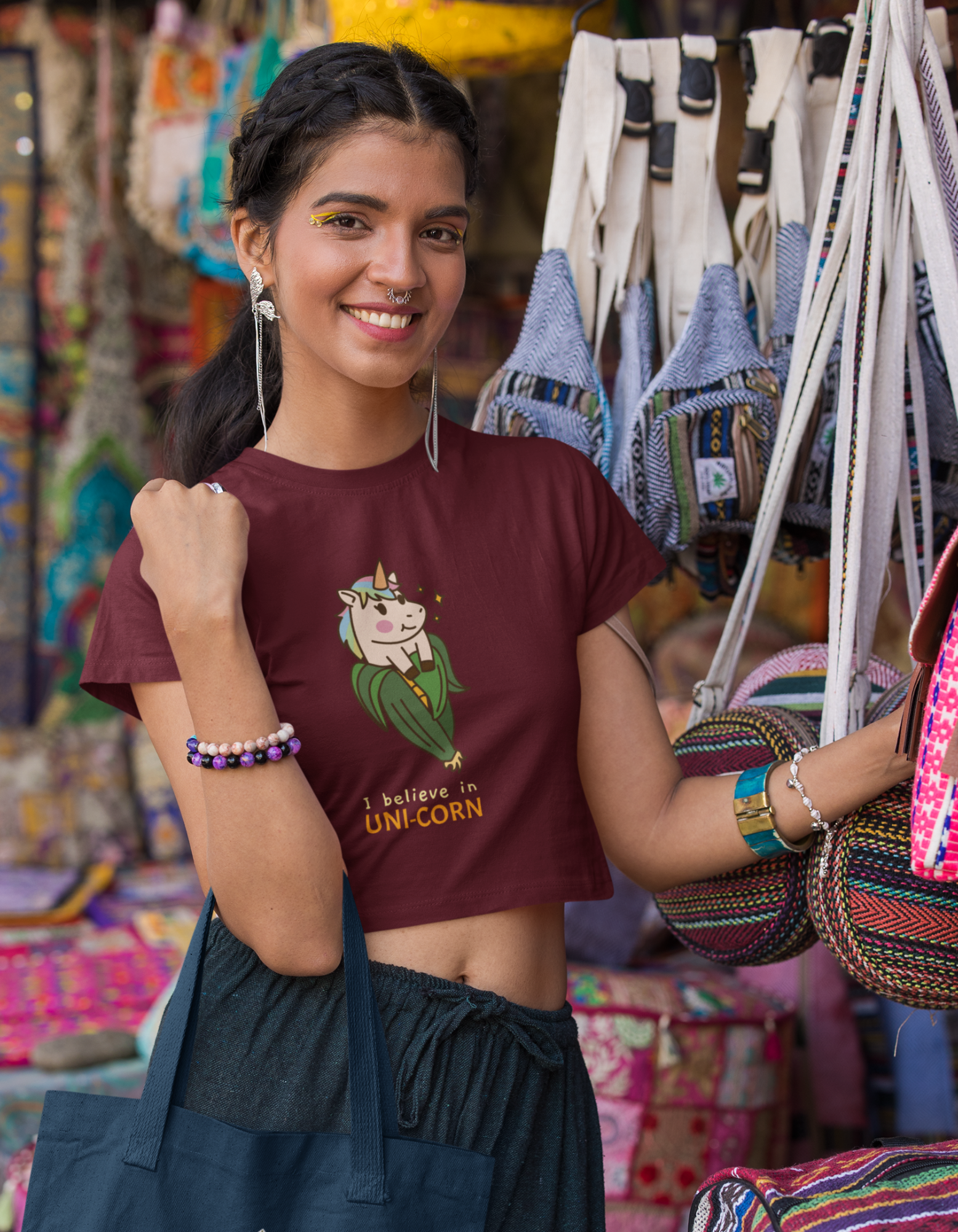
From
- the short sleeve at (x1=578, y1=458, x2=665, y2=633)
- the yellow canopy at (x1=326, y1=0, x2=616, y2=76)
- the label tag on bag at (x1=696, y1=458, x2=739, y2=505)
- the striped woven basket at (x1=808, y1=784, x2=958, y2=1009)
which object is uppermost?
the yellow canopy at (x1=326, y1=0, x2=616, y2=76)

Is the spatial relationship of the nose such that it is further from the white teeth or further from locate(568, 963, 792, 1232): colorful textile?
locate(568, 963, 792, 1232): colorful textile

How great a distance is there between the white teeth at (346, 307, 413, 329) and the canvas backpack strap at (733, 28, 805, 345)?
2.13 feet

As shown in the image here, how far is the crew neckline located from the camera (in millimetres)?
1338

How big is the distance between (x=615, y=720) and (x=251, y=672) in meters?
0.45

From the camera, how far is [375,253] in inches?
48.4

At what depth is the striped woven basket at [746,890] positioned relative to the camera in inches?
53.3

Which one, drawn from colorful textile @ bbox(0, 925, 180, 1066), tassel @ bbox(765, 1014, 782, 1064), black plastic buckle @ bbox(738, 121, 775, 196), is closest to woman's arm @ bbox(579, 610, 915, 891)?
black plastic buckle @ bbox(738, 121, 775, 196)

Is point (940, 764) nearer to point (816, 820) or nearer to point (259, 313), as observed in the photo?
Result: point (816, 820)

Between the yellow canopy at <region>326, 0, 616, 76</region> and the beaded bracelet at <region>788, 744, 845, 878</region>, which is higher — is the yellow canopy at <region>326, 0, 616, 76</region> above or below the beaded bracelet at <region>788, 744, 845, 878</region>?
above

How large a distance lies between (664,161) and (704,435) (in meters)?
0.44

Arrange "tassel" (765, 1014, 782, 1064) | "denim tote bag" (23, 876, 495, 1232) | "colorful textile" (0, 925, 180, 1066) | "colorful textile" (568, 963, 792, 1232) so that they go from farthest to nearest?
"colorful textile" (0, 925, 180, 1066) → "tassel" (765, 1014, 782, 1064) → "colorful textile" (568, 963, 792, 1232) → "denim tote bag" (23, 876, 495, 1232)

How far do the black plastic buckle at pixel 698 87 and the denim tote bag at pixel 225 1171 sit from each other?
4.30ft

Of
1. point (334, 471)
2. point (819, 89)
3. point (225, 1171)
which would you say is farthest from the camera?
point (819, 89)

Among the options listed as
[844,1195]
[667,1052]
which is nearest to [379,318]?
[844,1195]
